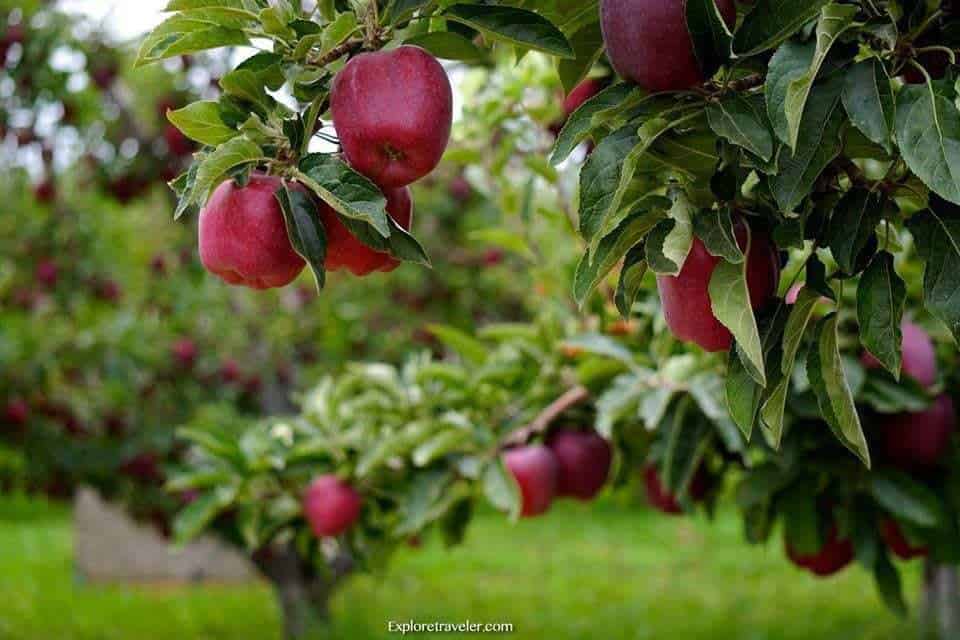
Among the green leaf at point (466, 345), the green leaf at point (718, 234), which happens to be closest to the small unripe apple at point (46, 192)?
the green leaf at point (466, 345)

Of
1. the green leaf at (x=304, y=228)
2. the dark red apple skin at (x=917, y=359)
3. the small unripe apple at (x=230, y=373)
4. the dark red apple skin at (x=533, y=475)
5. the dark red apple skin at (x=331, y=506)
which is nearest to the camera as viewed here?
the green leaf at (x=304, y=228)

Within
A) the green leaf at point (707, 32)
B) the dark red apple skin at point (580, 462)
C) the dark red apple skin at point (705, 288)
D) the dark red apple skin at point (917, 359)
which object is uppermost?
the green leaf at point (707, 32)

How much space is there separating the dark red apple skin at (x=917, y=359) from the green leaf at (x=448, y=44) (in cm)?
95

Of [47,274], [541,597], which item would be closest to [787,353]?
[47,274]

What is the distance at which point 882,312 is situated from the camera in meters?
0.83

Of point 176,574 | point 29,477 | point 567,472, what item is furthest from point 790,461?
point 176,574

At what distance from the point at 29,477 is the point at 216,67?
161 centimetres

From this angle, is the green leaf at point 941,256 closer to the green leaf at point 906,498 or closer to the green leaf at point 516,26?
the green leaf at point 516,26

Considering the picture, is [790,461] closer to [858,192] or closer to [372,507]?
[372,507]

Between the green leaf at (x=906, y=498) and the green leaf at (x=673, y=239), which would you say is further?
the green leaf at (x=906, y=498)

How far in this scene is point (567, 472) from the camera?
1.95 m

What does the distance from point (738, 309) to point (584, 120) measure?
0.55ft

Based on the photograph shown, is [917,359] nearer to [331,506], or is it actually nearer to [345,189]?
[331,506]

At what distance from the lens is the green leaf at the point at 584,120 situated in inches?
31.2
